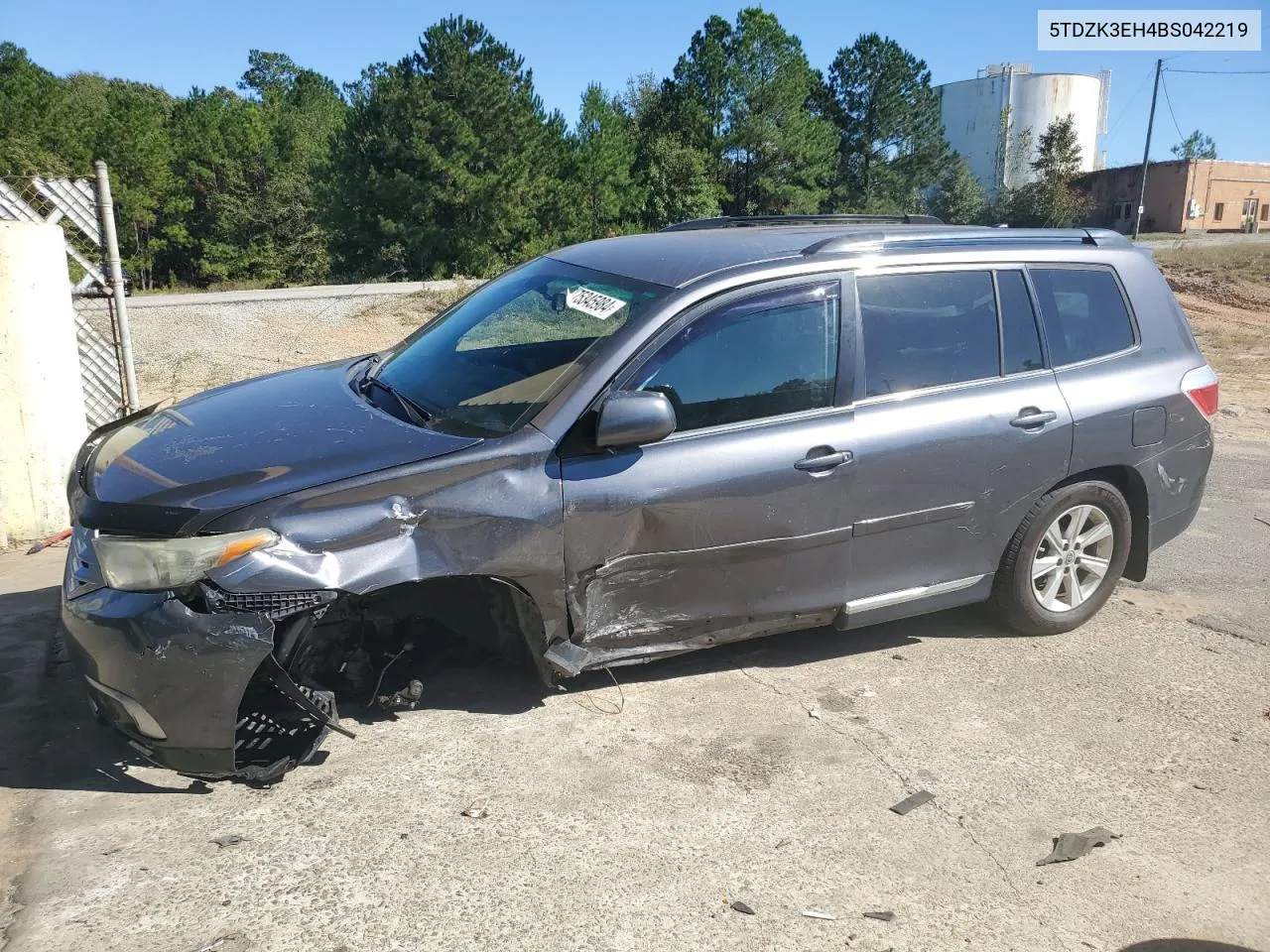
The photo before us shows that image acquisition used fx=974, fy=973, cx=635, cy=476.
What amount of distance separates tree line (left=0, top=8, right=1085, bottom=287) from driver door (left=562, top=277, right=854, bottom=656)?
35.9 m

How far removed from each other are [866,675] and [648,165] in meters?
50.5

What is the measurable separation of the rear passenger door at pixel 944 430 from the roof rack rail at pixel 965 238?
162mm

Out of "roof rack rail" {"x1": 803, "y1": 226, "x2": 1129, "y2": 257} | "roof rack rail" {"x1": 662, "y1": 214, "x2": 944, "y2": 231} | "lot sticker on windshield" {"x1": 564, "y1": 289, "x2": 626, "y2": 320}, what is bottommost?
"lot sticker on windshield" {"x1": 564, "y1": 289, "x2": 626, "y2": 320}

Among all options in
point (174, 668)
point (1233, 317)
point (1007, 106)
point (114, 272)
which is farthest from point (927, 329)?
point (1007, 106)

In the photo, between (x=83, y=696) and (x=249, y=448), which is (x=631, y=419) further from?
(x=83, y=696)

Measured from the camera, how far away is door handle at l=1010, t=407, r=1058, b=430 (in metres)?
4.25

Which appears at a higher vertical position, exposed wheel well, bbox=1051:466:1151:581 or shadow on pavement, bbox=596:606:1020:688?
exposed wheel well, bbox=1051:466:1151:581

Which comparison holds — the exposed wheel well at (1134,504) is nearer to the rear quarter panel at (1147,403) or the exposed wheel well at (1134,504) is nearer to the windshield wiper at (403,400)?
the rear quarter panel at (1147,403)

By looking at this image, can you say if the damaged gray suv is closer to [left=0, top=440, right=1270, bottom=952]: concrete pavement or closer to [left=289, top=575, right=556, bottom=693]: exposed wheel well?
[left=289, top=575, right=556, bottom=693]: exposed wheel well

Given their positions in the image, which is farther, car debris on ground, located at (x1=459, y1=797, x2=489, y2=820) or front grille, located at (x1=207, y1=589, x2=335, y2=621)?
car debris on ground, located at (x1=459, y1=797, x2=489, y2=820)

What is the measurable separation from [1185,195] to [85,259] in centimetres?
6631

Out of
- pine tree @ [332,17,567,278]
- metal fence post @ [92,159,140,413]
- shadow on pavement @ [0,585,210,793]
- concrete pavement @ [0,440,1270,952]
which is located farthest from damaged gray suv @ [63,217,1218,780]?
pine tree @ [332,17,567,278]

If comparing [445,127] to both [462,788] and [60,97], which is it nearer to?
[60,97]

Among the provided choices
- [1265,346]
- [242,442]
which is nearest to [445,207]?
[1265,346]
